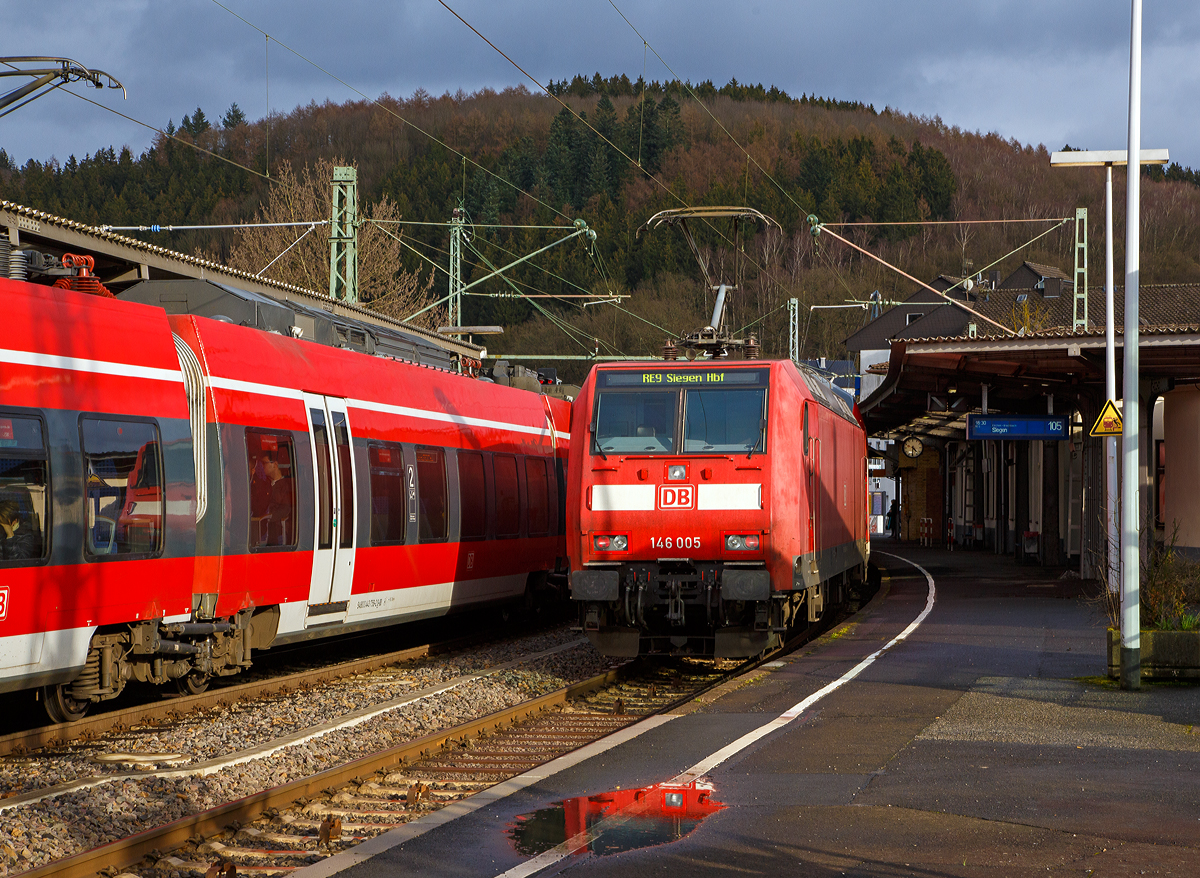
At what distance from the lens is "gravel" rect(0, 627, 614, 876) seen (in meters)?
7.16

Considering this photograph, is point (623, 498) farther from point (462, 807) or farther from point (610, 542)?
point (462, 807)

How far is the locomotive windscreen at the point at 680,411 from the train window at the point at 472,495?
3594mm

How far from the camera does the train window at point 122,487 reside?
983cm

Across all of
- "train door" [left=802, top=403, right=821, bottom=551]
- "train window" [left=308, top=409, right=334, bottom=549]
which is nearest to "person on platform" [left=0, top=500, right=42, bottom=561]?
"train window" [left=308, top=409, right=334, bottom=549]

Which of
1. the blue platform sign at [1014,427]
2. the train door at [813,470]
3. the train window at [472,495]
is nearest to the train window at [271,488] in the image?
the train window at [472,495]

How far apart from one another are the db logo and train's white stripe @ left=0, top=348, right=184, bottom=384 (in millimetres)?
4796

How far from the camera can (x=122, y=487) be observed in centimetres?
1014

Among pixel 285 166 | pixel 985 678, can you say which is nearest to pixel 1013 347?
pixel 985 678

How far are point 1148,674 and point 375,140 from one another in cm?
7084

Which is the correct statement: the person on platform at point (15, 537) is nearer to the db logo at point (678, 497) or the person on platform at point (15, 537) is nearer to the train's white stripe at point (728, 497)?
the db logo at point (678, 497)

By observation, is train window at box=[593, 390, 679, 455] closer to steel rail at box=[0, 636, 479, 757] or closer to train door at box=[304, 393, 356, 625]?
train door at box=[304, 393, 356, 625]

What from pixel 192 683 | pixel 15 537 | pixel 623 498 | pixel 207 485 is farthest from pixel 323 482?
pixel 15 537

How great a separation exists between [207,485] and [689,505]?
465 centimetres

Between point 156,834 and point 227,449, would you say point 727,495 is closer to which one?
point 227,449
